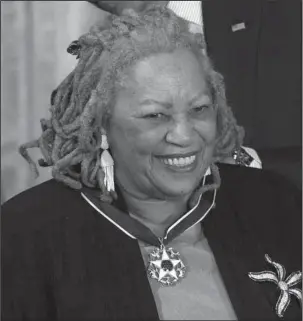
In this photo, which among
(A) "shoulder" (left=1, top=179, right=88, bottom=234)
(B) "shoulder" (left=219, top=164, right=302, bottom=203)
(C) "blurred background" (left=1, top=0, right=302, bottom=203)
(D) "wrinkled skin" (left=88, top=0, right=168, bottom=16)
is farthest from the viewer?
(D) "wrinkled skin" (left=88, top=0, right=168, bottom=16)

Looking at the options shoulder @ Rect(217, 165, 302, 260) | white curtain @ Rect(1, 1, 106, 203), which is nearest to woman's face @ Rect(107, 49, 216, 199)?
shoulder @ Rect(217, 165, 302, 260)

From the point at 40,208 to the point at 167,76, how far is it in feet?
1.60

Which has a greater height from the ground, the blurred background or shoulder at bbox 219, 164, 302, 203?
the blurred background

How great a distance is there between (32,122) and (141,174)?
4.28ft

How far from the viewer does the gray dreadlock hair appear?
1626 mm

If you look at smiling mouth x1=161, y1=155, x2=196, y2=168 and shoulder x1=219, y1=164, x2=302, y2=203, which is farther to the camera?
shoulder x1=219, y1=164, x2=302, y2=203

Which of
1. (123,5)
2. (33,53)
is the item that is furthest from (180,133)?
(33,53)

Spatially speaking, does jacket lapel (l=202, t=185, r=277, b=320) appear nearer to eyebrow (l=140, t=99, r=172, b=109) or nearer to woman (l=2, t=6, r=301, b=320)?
woman (l=2, t=6, r=301, b=320)

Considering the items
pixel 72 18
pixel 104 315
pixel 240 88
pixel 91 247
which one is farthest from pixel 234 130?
pixel 72 18

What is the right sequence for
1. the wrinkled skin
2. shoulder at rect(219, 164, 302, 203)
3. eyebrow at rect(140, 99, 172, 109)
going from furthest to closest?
the wrinkled skin, shoulder at rect(219, 164, 302, 203), eyebrow at rect(140, 99, 172, 109)

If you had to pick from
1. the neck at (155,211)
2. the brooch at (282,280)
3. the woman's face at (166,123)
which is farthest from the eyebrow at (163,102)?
the brooch at (282,280)

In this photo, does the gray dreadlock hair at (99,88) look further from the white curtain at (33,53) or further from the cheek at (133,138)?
the white curtain at (33,53)

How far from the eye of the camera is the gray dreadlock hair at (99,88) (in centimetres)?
163

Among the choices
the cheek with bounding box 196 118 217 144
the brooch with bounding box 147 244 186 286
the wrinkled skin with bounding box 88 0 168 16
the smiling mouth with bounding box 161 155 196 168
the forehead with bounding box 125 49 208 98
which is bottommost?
the brooch with bounding box 147 244 186 286
